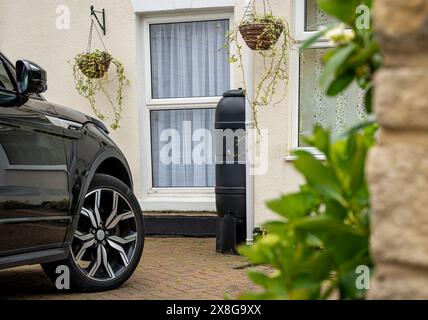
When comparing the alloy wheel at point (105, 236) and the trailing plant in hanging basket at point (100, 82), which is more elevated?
the trailing plant in hanging basket at point (100, 82)

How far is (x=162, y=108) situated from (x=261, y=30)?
2082 mm

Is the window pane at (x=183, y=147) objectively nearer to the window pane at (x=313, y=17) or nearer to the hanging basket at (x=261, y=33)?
the hanging basket at (x=261, y=33)

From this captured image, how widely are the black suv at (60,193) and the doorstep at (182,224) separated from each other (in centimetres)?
264

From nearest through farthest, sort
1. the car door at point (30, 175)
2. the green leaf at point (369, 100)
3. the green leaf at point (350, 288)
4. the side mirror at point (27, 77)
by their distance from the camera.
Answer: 1. the green leaf at point (350, 288)
2. the green leaf at point (369, 100)
3. the car door at point (30, 175)
4. the side mirror at point (27, 77)

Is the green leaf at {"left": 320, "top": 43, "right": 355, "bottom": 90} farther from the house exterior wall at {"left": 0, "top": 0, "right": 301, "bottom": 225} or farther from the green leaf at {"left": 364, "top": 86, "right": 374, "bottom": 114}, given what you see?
the house exterior wall at {"left": 0, "top": 0, "right": 301, "bottom": 225}

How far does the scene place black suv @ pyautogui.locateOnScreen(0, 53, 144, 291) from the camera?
4.53m

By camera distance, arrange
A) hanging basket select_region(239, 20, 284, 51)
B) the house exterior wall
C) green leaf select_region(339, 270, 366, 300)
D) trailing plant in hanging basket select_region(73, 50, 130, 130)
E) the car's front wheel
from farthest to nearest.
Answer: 1. the house exterior wall
2. trailing plant in hanging basket select_region(73, 50, 130, 130)
3. hanging basket select_region(239, 20, 284, 51)
4. the car's front wheel
5. green leaf select_region(339, 270, 366, 300)

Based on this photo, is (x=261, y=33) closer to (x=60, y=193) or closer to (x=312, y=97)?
(x=312, y=97)

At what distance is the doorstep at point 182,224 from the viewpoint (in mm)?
8352

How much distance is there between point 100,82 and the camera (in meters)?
8.61

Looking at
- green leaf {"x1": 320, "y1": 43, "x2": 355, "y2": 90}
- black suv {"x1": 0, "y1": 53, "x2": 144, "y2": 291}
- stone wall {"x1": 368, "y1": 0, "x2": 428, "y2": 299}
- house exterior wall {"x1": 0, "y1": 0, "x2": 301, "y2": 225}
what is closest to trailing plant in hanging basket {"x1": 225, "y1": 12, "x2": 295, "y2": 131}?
house exterior wall {"x1": 0, "y1": 0, "x2": 301, "y2": 225}

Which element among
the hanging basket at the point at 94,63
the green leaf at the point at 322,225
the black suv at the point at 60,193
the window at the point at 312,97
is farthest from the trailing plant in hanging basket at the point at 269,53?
the green leaf at the point at 322,225

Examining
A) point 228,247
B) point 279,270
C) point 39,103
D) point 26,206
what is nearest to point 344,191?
point 279,270

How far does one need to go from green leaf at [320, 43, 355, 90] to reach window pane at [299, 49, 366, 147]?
20.3 feet
